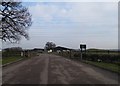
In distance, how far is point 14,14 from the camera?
45.0m

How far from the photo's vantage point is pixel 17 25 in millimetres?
45562

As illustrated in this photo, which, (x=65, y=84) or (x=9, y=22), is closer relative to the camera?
(x=65, y=84)

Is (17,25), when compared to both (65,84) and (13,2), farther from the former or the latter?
(65,84)

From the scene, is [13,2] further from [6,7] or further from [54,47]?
[54,47]

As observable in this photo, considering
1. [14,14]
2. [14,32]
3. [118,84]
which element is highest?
[14,14]

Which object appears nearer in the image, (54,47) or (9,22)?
(9,22)

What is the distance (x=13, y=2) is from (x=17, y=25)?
12.8 ft

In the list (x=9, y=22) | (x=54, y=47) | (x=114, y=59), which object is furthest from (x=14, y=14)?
(x=54, y=47)

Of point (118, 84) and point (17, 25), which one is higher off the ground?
point (17, 25)

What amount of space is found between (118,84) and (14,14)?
Result: 3442 cm

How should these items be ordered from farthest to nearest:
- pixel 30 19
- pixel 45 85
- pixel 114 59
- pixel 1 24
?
pixel 30 19 < pixel 1 24 < pixel 114 59 < pixel 45 85

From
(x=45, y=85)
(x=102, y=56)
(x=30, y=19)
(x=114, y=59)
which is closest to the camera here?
(x=45, y=85)

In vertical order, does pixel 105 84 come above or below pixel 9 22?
below

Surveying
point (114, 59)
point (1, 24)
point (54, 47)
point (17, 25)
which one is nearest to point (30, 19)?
point (17, 25)
